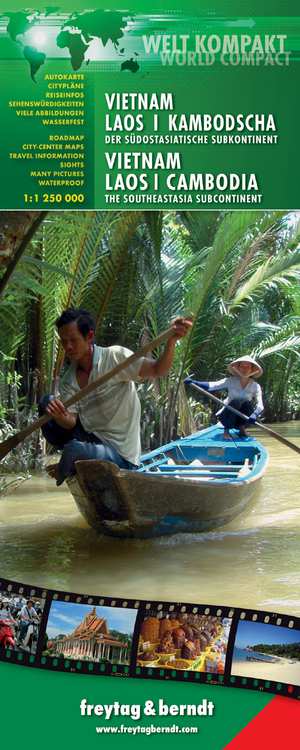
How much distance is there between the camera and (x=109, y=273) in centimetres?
605

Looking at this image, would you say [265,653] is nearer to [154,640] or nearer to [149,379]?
[154,640]

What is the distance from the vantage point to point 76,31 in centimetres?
180

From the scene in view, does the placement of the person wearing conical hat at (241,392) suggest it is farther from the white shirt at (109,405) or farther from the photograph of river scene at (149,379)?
the white shirt at (109,405)

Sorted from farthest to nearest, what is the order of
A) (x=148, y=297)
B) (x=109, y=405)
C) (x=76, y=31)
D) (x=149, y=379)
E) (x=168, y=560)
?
(x=149, y=379) → (x=148, y=297) → (x=168, y=560) → (x=109, y=405) → (x=76, y=31)

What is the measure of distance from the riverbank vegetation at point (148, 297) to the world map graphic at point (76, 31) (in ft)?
8.79

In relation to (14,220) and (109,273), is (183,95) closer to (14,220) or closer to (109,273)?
(14,220)

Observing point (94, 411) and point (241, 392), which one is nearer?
point (94, 411)

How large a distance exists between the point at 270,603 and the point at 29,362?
3.68m

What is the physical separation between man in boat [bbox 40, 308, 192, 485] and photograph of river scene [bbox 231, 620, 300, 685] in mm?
1501

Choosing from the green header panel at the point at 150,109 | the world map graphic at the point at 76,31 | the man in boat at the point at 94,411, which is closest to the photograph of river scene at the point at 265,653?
the green header panel at the point at 150,109

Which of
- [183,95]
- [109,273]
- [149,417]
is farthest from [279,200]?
[149,417]

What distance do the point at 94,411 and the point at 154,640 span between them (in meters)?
1.66

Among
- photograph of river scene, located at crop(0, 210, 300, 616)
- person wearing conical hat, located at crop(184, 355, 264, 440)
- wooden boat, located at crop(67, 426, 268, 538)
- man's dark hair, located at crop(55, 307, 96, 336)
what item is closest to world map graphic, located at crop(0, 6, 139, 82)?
photograph of river scene, located at crop(0, 210, 300, 616)

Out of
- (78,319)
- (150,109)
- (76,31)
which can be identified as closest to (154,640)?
(150,109)
